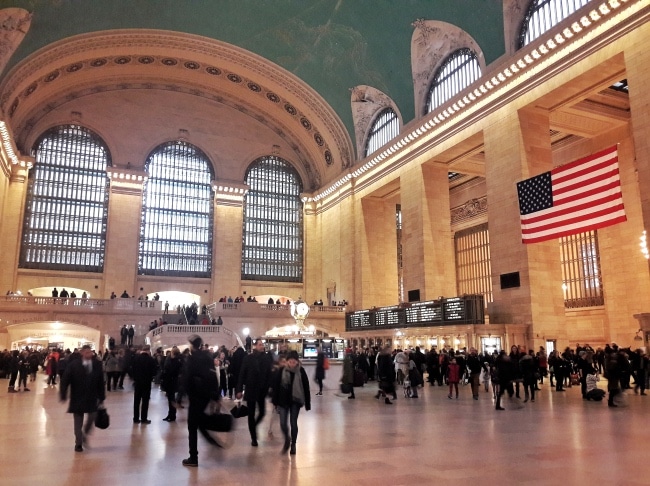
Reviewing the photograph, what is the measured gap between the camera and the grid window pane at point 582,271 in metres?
22.5

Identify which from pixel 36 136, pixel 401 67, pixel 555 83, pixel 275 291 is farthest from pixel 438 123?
pixel 36 136

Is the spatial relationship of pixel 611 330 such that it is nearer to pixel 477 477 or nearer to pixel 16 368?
pixel 477 477

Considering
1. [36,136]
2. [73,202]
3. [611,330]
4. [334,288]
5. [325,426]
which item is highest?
[36,136]

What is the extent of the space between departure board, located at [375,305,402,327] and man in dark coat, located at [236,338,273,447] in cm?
1595

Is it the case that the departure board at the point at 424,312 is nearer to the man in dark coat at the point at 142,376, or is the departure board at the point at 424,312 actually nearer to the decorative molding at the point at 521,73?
the decorative molding at the point at 521,73

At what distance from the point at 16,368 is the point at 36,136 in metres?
20.3

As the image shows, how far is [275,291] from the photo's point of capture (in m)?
34.0

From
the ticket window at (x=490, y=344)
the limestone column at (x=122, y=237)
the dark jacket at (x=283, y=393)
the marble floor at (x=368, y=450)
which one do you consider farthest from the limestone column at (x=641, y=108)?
the limestone column at (x=122, y=237)

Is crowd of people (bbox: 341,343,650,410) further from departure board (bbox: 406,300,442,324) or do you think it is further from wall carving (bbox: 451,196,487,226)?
wall carving (bbox: 451,196,487,226)

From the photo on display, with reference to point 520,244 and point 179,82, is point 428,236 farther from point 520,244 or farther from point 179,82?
point 179,82

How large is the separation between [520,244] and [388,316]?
283 inches

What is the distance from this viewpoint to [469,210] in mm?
31391

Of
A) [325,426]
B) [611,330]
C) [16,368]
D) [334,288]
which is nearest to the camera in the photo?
[325,426]

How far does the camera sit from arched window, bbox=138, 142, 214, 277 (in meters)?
31.8
